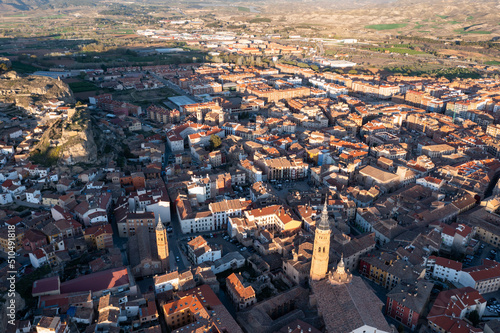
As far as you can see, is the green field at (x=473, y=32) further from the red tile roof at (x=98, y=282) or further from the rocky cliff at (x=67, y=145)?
the red tile roof at (x=98, y=282)

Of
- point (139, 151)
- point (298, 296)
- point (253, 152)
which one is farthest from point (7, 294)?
point (253, 152)

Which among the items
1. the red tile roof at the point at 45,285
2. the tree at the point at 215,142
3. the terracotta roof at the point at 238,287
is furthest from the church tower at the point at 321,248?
the tree at the point at 215,142

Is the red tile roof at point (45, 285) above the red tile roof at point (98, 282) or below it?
above

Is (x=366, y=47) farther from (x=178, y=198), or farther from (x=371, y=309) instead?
(x=371, y=309)

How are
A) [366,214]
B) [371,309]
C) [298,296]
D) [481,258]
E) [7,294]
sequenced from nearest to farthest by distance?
[371,309] < [7,294] < [298,296] < [481,258] < [366,214]

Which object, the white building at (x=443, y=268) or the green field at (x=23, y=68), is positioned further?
the green field at (x=23, y=68)

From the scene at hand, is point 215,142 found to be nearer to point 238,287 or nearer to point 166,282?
point 166,282

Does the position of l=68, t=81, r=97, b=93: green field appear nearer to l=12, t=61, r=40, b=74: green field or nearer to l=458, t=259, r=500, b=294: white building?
l=12, t=61, r=40, b=74: green field

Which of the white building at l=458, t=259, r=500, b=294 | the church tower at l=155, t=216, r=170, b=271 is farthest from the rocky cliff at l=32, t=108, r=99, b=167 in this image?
the white building at l=458, t=259, r=500, b=294
